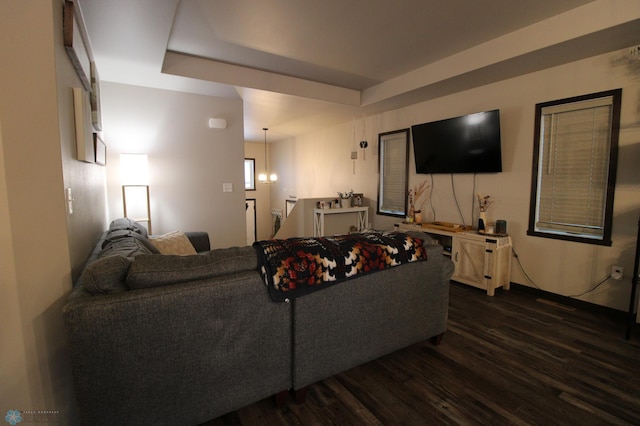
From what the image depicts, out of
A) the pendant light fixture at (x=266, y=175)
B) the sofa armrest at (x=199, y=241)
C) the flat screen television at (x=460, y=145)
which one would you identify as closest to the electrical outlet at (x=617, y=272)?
the flat screen television at (x=460, y=145)

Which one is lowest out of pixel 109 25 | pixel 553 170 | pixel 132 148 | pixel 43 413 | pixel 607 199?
pixel 43 413

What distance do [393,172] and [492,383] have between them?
3649mm

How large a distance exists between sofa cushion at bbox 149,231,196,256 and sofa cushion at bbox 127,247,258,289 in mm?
1353

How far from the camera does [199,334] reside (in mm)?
1310

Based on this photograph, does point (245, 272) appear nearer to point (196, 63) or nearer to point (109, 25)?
point (109, 25)

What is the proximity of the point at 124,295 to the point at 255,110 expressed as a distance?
4.27 m

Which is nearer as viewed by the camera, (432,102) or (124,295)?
(124,295)

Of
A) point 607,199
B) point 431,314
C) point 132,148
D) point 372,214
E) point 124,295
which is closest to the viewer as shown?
point 124,295

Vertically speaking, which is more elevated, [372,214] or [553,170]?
[553,170]

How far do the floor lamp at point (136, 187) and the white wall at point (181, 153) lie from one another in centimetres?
14

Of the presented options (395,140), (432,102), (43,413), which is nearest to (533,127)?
(432,102)

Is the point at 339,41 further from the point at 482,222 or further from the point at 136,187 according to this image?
the point at 136,187

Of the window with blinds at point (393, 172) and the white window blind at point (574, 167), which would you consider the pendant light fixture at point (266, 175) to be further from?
the white window blind at point (574, 167)

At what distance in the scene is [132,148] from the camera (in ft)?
12.2
